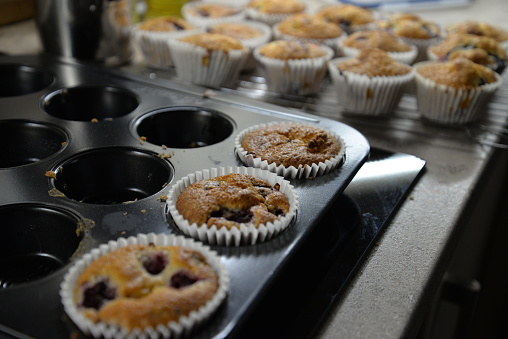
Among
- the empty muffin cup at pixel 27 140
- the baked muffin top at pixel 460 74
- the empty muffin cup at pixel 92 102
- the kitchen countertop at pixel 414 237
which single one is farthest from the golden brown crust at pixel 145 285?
the baked muffin top at pixel 460 74

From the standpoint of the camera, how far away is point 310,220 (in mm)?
1063

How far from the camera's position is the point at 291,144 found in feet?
4.42

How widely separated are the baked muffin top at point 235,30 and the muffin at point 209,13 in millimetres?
108

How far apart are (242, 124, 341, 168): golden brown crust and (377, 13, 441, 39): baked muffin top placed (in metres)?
1.34

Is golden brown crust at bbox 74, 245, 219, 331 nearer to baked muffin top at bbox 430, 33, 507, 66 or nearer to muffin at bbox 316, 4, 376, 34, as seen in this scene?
baked muffin top at bbox 430, 33, 507, 66

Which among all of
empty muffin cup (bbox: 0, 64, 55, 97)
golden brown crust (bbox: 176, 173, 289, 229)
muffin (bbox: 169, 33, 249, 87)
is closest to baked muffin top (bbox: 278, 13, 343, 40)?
muffin (bbox: 169, 33, 249, 87)

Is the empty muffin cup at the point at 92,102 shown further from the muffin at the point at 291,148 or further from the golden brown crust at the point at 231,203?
the golden brown crust at the point at 231,203

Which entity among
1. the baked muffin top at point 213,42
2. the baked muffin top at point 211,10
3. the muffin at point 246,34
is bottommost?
the muffin at point 246,34

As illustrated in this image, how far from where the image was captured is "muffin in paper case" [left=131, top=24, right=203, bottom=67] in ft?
7.35

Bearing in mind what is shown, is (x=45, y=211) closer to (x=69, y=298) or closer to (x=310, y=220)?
(x=69, y=298)

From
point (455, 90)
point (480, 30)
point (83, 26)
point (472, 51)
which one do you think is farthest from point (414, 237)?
point (480, 30)

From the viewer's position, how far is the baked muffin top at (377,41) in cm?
228

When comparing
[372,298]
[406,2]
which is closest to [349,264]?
[372,298]

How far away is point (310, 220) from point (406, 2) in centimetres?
280
